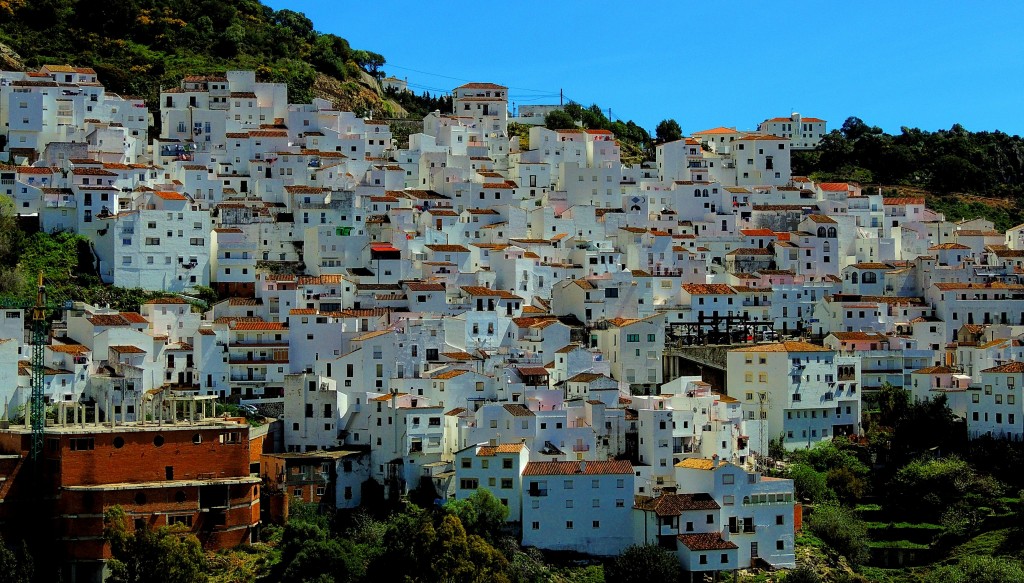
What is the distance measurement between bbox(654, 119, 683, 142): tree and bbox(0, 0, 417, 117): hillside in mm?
12933

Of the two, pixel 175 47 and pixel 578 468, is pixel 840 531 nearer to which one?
pixel 578 468

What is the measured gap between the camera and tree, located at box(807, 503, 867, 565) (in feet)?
157

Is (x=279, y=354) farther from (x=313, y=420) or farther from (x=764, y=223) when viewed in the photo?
(x=764, y=223)

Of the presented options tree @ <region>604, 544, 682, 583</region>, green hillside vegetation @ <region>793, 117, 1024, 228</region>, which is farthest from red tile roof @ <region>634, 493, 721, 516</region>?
green hillside vegetation @ <region>793, 117, 1024, 228</region>

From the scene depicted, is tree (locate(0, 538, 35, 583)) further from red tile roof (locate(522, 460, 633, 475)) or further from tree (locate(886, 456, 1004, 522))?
tree (locate(886, 456, 1004, 522))

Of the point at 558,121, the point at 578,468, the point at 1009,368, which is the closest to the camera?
the point at 578,468

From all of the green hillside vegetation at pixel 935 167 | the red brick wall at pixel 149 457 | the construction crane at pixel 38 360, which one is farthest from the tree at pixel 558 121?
the red brick wall at pixel 149 457

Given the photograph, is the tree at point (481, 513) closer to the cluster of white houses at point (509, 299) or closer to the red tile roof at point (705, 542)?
the cluster of white houses at point (509, 299)

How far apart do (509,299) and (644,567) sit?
50.8 feet

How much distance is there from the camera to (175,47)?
80375 millimetres

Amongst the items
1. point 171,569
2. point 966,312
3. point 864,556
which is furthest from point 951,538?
point 171,569

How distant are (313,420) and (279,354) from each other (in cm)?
433

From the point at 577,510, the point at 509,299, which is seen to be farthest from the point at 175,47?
the point at 577,510

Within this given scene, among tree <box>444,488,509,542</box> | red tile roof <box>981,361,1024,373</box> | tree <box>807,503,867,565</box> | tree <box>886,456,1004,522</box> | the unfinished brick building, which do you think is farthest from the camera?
red tile roof <box>981,361,1024,373</box>
